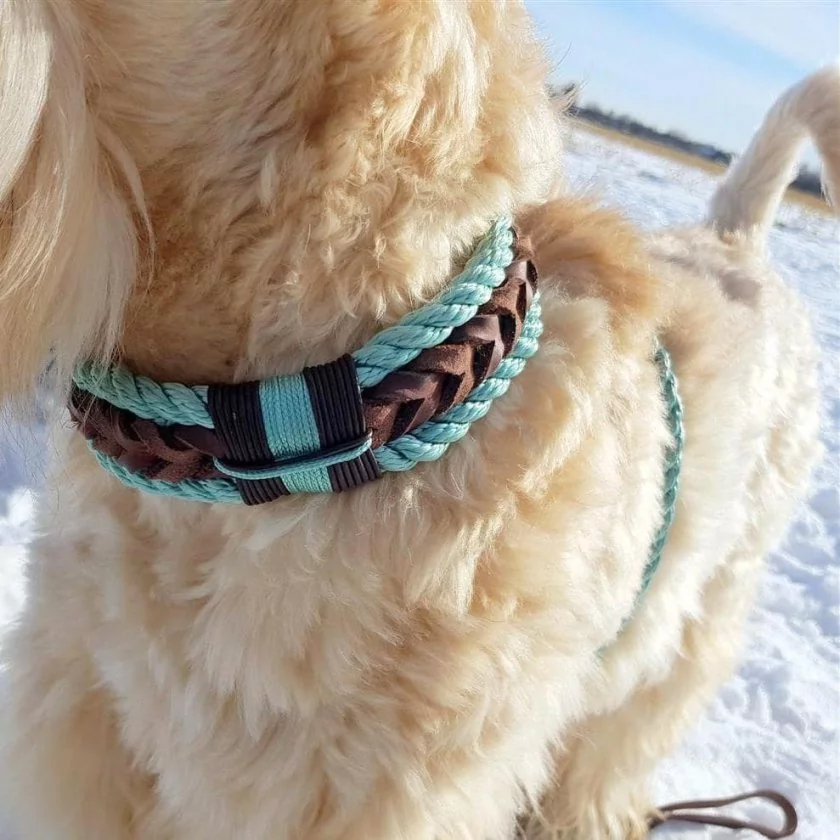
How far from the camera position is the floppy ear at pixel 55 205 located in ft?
2.60

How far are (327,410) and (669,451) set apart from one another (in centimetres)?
83

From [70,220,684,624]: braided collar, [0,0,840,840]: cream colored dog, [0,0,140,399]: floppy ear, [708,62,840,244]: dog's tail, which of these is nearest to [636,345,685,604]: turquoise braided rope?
[0,0,840,840]: cream colored dog

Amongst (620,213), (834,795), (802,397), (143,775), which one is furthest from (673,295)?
(834,795)

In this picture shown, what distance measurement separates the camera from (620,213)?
58.9 inches

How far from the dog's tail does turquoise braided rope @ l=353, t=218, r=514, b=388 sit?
1.77 metres

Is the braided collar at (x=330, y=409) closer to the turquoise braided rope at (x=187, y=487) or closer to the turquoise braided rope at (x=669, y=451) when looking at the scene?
the turquoise braided rope at (x=187, y=487)

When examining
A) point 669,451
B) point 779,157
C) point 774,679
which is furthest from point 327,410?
point 774,679

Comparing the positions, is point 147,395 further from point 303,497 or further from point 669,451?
point 669,451

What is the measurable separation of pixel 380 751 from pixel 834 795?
79.2 inches

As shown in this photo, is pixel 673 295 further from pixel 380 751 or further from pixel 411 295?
pixel 380 751

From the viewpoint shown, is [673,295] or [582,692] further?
[673,295]

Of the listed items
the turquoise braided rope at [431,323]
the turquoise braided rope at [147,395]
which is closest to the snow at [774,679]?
the turquoise braided rope at [147,395]

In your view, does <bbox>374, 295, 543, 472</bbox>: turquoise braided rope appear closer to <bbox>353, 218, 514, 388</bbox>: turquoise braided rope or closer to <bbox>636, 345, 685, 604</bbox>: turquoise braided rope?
<bbox>353, 218, 514, 388</bbox>: turquoise braided rope

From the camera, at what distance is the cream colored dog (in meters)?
0.85
